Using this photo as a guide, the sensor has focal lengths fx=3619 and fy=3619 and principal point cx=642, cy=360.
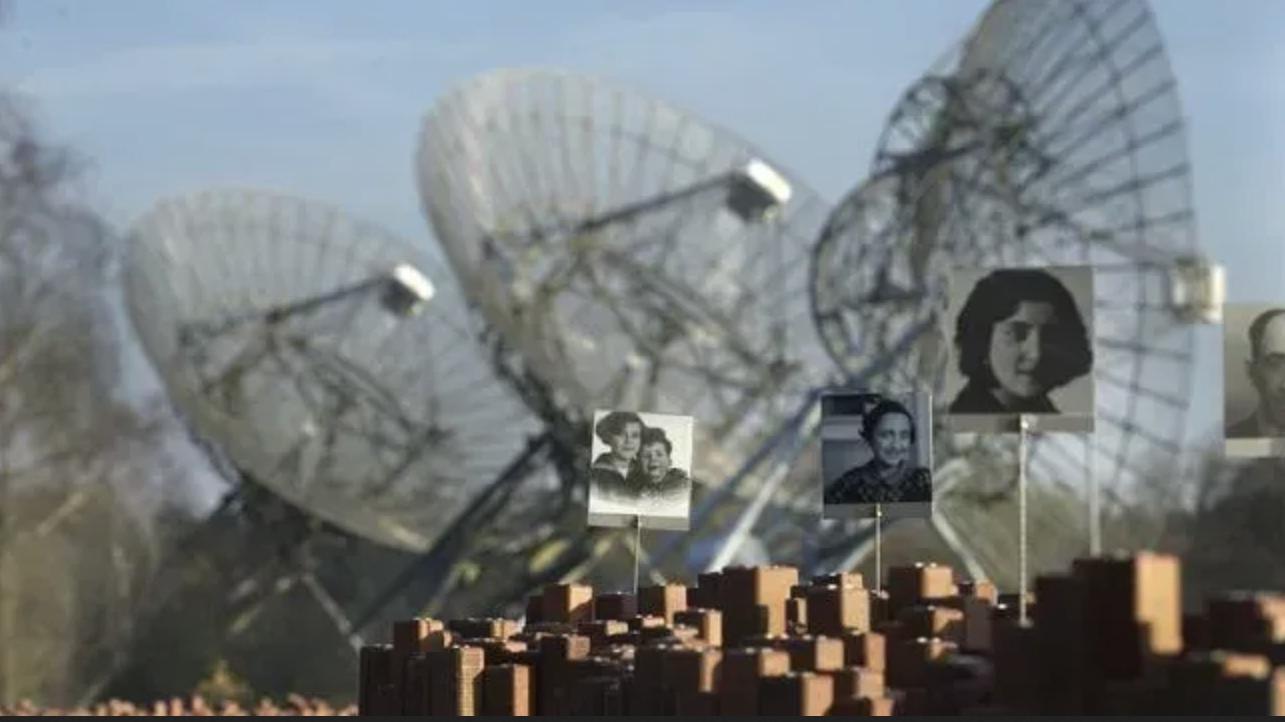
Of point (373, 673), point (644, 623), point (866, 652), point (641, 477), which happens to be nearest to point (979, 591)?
point (644, 623)

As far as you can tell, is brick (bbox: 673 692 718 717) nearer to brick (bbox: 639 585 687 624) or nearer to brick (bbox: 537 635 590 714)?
brick (bbox: 537 635 590 714)

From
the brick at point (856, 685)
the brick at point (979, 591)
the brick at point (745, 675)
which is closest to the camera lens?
the brick at point (856, 685)

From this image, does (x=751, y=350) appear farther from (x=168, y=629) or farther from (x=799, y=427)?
(x=168, y=629)

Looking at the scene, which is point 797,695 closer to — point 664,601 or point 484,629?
point 664,601

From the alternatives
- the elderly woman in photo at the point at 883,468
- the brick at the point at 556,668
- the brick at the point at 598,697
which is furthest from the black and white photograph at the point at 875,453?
the brick at the point at 598,697

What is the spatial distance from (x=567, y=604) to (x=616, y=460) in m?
1.20

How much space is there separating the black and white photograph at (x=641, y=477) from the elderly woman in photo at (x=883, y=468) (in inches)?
129

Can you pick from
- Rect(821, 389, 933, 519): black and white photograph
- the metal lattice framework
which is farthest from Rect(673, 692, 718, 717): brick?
the metal lattice framework

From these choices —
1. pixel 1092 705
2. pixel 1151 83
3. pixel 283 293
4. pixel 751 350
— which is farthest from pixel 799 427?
pixel 1092 705

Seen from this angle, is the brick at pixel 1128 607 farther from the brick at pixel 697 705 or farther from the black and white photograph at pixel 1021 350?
the black and white photograph at pixel 1021 350

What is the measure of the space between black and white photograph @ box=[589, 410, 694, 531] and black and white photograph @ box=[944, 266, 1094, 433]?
27.9 feet

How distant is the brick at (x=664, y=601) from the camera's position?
2468 centimetres

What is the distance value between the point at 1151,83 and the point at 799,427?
563 inches

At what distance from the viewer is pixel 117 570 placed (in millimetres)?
81812
